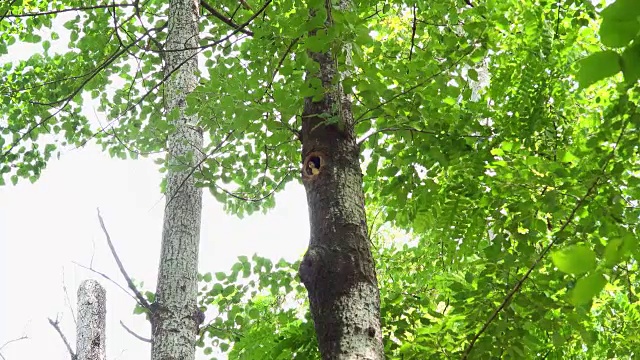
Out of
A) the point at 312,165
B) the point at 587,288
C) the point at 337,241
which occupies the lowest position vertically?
the point at 587,288

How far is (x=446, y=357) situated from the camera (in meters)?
2.44

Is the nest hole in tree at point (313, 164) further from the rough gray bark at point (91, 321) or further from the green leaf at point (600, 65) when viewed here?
the rough gray bark at point (91, 321)

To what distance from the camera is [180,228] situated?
394 centimetres

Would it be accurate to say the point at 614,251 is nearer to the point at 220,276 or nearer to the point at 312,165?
the point at 312,165

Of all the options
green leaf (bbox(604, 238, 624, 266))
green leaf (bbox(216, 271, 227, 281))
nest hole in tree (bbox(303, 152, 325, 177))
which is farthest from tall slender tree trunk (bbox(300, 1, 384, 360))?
green leaf (bbox(216, 271, 227, 281))

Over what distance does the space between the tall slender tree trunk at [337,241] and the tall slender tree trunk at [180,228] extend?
1046 mm

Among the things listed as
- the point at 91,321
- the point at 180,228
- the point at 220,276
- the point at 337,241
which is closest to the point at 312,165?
the point at 337,241

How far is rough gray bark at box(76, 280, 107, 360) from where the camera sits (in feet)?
15.2

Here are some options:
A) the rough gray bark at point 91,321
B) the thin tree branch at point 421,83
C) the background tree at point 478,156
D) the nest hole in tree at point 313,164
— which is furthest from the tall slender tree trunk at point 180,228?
the rough gray bark at point 91,321

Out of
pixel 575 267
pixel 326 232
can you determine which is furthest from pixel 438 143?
pixel 575 267

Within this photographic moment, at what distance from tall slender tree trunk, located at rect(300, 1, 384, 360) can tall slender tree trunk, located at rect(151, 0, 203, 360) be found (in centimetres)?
105

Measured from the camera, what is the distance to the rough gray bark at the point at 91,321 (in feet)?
15.2

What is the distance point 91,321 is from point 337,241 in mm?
3378

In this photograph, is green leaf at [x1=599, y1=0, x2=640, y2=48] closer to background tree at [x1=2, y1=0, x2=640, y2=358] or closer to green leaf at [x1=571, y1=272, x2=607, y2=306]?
green leaf at [x1=571, y1=272, x2=607, y2=306]
